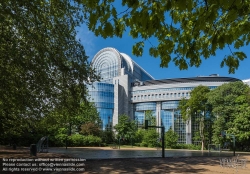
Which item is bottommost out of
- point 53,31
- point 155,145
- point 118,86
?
point 155,145

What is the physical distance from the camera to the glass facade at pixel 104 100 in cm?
8700

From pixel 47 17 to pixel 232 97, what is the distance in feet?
126

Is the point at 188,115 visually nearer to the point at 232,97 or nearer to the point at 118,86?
the point at 232,97

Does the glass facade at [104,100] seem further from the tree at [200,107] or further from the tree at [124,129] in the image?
the tree at [200,107]

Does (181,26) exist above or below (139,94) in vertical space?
below

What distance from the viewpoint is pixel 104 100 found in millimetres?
88625

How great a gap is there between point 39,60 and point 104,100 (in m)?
78.5

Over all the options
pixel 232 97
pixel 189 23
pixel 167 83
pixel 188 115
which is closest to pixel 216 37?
pixel 189 23

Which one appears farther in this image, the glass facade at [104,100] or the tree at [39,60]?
the glass facade at [104,100]

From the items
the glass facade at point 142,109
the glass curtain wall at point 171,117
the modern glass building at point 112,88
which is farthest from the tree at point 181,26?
the glass facade at point 142,109

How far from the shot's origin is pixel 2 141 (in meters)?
32.0

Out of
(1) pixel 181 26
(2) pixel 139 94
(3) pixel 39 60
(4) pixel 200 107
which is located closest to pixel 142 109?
(2) pixel 139 94

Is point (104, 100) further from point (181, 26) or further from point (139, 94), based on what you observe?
point (181, 26)

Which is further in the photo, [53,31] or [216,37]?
[53,31]
